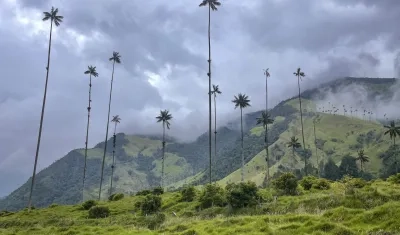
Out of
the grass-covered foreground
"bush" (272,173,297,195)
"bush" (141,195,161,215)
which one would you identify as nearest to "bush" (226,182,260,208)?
the grass-covered foreground

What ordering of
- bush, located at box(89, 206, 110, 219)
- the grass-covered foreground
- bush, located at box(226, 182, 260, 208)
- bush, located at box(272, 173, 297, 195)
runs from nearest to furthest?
1. the grass-covered foreground
2. bush, located at box(226, 182, 260, 208)
3. bush, located at box(89, 206, 110, 219)
4. bush, located at box(272, 173, 297, 195)

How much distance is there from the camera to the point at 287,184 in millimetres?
70812

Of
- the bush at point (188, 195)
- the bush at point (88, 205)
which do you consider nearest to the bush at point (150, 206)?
the bush at point (188, 195)

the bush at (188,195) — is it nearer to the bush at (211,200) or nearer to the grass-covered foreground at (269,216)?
the grass-covered foreground at (269,216)

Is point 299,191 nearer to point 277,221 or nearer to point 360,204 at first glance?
point 360,204

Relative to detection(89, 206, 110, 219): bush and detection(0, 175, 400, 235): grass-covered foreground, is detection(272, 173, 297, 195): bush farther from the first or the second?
detection(89, 206, 110, 219): bush

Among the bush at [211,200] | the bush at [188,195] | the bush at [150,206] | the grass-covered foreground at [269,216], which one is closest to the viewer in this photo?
the grass-covered foreground at [269,216]

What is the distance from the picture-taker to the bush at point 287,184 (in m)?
70.2

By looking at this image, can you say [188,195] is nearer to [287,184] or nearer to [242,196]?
[287,184]

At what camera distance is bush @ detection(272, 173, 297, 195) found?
70250 mm

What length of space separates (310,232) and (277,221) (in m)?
6.38

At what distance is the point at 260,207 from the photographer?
53.6 metres

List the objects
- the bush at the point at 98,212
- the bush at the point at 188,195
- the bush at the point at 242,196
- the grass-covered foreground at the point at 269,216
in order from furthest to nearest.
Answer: the bush at the point at 188,195
the bush at the point at 98,212
the bush at the point at 242,196
the grass-covered foreground at the point at 269,216

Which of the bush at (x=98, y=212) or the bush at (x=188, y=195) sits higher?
the bush at (x=188, y=195)
